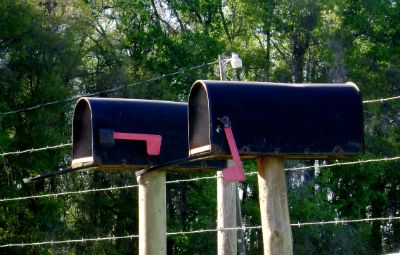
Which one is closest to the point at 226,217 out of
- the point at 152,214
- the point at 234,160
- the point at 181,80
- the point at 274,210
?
the point at 152,214

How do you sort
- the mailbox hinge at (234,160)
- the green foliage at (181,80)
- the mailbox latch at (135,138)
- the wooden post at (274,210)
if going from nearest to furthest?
the mailbox hinge at (234,160) < the wooden post at (274,210) < the mailbox latch at (135,138) < the green foliage at (181,80)

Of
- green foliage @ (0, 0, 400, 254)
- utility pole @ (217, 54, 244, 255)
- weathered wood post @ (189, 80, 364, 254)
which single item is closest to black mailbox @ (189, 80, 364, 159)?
weathered wood post @ (189, 80, 364, 254)

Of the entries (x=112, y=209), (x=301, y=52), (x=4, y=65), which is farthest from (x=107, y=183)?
(x=301, y=52)

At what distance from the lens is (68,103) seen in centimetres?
2452

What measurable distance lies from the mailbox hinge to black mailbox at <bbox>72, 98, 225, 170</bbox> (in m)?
1.24

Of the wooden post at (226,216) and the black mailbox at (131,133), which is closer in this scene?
the black mailbox at (131,133)

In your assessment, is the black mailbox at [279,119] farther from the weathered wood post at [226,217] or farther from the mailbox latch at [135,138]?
the weathered wood post at [226,217]

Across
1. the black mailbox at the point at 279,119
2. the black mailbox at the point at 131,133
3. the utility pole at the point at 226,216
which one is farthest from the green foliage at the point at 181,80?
the black mailbox at the point at 279,119

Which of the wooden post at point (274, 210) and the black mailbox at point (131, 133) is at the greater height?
the black mailbox at point (131, 133)

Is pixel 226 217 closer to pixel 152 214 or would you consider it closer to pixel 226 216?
pixel 226 216

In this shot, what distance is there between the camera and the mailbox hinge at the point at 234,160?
490 cm

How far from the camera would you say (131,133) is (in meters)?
6.22

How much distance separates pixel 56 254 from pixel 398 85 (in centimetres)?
1054

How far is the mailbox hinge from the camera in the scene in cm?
490
